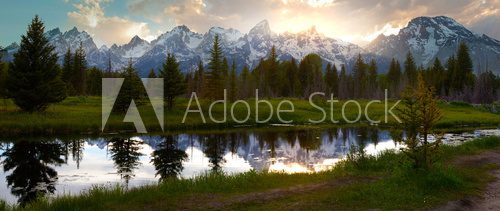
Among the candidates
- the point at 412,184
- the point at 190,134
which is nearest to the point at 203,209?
the point at 412,184

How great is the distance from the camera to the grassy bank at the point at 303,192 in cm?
1373

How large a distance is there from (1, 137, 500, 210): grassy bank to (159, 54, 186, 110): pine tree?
45.3 metres

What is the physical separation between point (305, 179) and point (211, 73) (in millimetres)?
57697

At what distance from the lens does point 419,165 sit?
1809cm

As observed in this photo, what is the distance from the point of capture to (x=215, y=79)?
7444cm

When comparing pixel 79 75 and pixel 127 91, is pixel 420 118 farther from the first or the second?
pixel 79 75

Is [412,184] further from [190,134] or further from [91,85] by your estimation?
[91,85]

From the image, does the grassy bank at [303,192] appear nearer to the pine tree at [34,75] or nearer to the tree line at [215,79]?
the tree line at [215,79]

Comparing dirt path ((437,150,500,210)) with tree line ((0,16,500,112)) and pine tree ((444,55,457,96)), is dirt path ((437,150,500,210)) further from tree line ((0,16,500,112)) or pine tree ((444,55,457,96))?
pine tree ((444,55,457,96))

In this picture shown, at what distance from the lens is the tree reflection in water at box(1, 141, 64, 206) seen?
19.3 meters

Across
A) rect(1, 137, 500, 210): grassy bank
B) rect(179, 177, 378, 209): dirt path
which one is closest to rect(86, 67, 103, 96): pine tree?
rect(1, 137, 500, 210): grassy bank

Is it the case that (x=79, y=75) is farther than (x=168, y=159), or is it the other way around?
(x=79, y=75)

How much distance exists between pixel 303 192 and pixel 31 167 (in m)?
18.0

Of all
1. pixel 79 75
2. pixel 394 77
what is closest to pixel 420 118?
pixel 79 75
